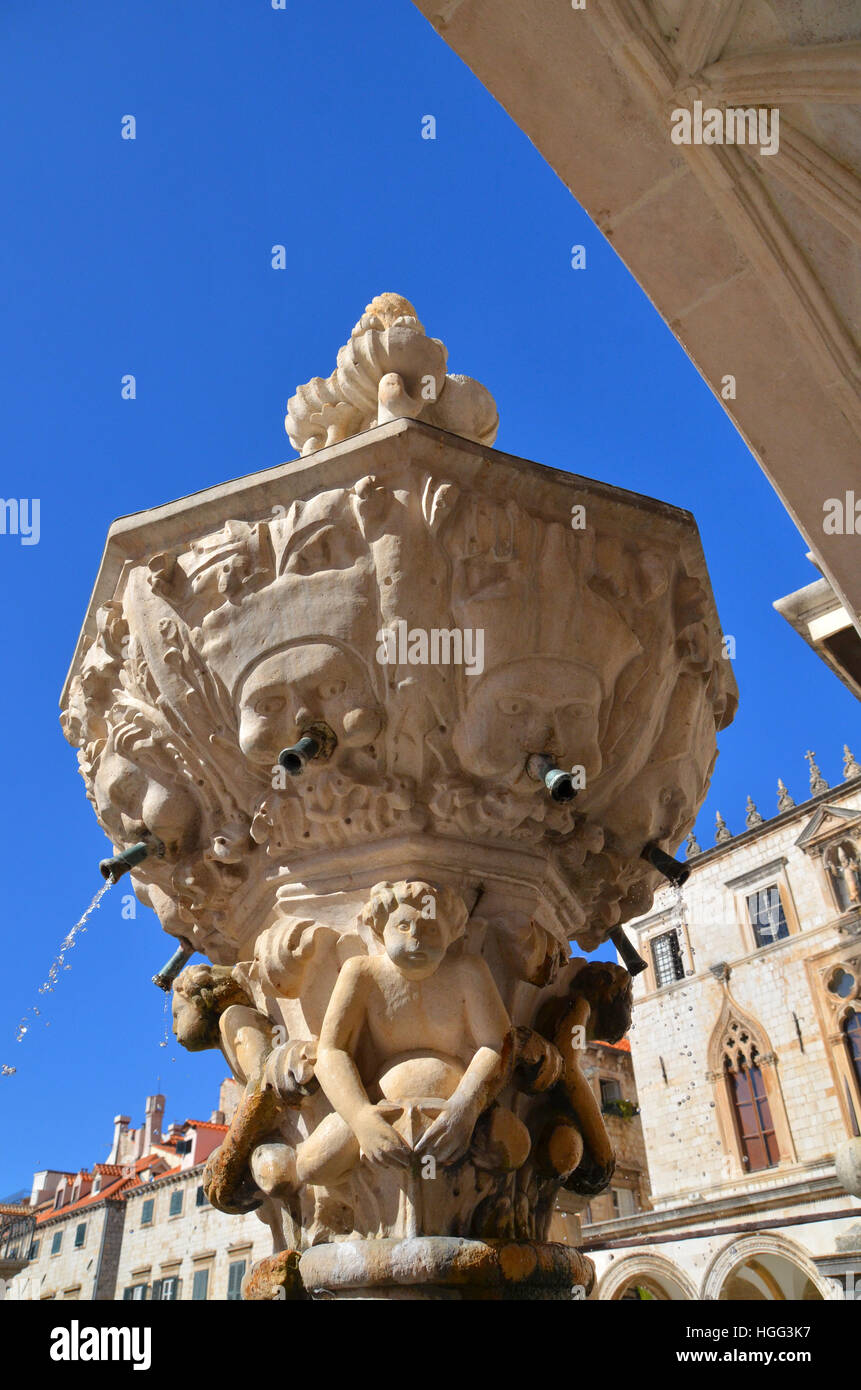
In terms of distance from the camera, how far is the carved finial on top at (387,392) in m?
4.07

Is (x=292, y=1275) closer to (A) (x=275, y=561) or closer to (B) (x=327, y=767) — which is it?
(B) (x=327, y=767)

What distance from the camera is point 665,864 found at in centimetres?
346

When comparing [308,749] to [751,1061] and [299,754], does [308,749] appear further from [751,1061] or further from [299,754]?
[751,1061]

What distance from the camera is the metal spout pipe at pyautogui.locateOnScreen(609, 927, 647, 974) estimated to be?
382cm

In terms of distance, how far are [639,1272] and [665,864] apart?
19636 millimetres

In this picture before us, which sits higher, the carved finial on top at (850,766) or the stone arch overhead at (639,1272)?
the carved finial on top at (850,766)

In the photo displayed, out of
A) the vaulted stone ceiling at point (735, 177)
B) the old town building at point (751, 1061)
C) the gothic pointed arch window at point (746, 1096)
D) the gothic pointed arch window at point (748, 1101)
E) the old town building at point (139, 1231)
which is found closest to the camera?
the vaulted stone ceiling at point (735, 177)

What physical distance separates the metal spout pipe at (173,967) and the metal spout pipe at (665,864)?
1666 mm

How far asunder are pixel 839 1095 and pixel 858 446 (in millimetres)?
19932

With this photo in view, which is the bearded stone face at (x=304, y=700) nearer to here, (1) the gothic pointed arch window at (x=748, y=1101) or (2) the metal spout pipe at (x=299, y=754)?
(2) the metal spout pipe at (x=299, y=754)

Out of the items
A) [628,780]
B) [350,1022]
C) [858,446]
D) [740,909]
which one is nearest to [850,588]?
[858,446]

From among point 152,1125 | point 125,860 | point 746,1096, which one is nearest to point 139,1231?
point 152,1125

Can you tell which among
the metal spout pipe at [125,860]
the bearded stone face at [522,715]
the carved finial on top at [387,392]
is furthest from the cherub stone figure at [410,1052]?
the carved finial on top at [387,392]

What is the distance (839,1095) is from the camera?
19.8 metres
